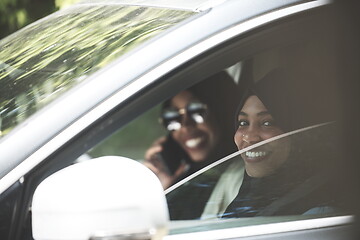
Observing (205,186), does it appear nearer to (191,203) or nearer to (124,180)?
(191,203)

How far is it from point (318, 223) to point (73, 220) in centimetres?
71

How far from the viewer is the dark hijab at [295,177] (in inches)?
82.4

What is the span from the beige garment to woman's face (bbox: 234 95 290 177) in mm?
45

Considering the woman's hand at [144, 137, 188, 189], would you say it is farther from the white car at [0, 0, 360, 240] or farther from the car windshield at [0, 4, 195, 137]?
the white car at [0, 0, 360, 240]

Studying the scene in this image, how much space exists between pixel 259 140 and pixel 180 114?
1.88 meters

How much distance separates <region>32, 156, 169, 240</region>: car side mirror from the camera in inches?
63.4

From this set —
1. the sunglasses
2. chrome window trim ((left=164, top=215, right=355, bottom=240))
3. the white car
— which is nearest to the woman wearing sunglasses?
the sunglasses

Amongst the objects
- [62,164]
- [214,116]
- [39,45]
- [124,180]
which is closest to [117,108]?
[62,164]

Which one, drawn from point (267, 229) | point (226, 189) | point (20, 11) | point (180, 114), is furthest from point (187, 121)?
point (20, 11)

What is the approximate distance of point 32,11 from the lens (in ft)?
20.5

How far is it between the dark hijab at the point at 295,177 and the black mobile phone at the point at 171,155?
1.97m

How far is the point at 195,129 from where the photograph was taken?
3.95 meters

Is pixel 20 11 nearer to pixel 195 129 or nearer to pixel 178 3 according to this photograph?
pixel 195 129

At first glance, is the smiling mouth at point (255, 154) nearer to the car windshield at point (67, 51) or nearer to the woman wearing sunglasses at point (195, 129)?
the woman wearing sunglasses at point (195, 129)
